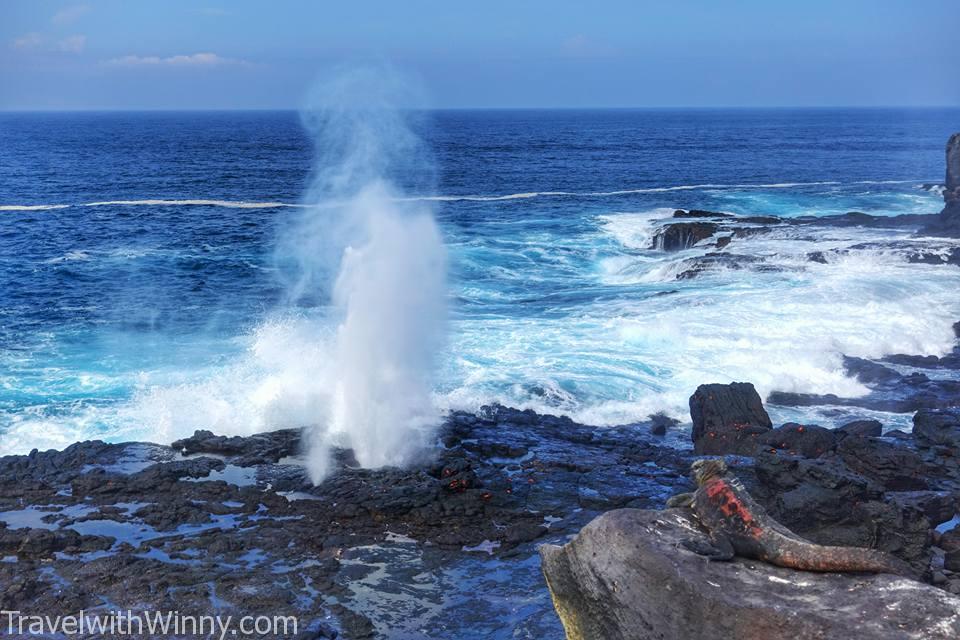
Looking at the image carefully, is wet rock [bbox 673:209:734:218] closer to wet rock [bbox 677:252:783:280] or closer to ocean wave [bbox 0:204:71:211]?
wet rock [bbox 677:252:783:280]

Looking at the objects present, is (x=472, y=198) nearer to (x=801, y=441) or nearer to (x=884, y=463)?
(x=801, y=441)

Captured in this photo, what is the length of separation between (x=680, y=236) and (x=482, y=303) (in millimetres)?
14391

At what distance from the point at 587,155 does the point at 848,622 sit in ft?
298

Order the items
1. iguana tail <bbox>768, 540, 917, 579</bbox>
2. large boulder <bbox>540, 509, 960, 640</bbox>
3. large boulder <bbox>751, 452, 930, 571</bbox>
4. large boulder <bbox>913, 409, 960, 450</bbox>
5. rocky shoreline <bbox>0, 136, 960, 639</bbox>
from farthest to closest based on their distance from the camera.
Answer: large boulder <bbox>913, 409, 960, 450</bbox> < large boulder <bbox>751, 452, 930, 571</bbox> < rocky shoreline <bbox>0, 136, 960, 639</bbox> < iguana tail <bbox>768, 540, 917, 579</bbox> < large boulder <bbox>540, 509, 960, 640</bbox>

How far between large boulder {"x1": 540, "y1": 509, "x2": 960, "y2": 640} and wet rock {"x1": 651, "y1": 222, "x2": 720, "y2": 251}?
3480cm

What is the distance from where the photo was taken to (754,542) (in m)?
9.60

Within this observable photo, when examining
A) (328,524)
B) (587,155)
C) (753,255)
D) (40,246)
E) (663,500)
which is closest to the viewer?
(328,524)

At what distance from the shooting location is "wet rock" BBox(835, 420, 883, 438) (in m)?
19.5

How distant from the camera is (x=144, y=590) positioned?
12.8 m

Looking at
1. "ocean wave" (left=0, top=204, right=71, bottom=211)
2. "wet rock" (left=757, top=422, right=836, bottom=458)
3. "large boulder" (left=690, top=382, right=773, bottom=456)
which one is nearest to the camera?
"wet rock" (left=757, top=422, right=836, bottom=458)

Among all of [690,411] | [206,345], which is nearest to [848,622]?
[690,411]

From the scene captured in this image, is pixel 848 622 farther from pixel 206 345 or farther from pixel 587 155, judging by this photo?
pixel 587 155

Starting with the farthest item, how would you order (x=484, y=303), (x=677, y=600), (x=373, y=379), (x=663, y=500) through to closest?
(x=484, y=303) < (x=373, y=379) < (x=663, y=500) < (x=677, y=600)

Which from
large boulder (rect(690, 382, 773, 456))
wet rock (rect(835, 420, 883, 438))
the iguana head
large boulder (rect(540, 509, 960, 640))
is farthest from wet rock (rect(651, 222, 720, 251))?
large boulder (rect(540, 509, 960, 640))
